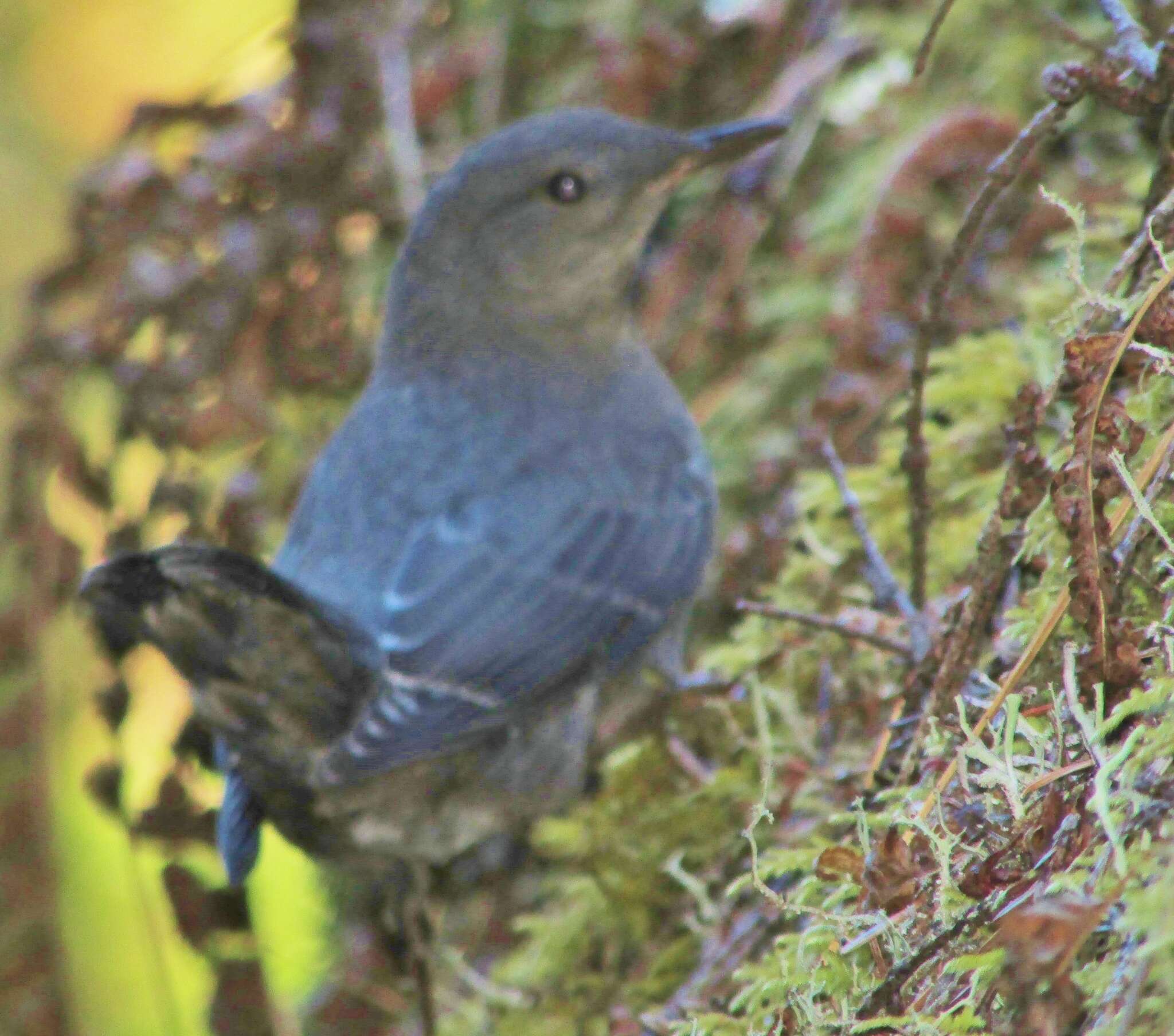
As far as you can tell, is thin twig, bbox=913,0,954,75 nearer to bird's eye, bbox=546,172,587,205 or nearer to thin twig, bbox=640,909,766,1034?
thin twig, bbox=640,909,766,1034

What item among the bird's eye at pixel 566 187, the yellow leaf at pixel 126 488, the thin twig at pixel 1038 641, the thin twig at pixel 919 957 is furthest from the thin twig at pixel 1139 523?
the yellow leaf at pixel 126 488

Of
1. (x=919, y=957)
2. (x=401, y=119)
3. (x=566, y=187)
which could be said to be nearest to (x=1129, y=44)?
(x=919, y=957)

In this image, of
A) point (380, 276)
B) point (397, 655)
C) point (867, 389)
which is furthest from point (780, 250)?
point (397, 655)

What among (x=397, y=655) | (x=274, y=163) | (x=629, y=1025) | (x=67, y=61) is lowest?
(x=629, y=1025)

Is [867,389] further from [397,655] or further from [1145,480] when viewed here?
[1145,480]

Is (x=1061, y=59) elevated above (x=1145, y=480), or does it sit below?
above

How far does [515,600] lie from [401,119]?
5.78ft

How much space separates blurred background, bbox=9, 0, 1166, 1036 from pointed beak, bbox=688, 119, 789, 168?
276mm

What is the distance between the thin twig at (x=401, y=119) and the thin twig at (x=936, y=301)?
89.3 inches

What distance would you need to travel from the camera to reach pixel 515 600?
3.16 meters

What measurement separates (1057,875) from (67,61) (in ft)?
21.6

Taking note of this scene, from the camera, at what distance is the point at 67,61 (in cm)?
680

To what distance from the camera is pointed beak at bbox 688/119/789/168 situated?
11.5 ft

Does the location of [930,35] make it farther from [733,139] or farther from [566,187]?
[566,187]
